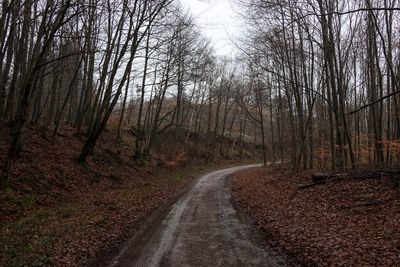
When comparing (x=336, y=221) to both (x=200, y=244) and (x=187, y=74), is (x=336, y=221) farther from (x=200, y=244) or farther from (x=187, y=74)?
(x=187, y=74)

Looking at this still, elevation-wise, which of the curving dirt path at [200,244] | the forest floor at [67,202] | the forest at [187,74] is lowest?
the curving dirt path at [200,244]

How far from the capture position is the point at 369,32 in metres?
12.0

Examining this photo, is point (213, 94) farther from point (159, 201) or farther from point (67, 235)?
point (67, 235)

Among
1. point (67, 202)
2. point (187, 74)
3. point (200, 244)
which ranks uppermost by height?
point (187, 74)

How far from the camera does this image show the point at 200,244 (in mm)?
5602

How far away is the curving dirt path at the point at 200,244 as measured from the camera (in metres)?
4.73

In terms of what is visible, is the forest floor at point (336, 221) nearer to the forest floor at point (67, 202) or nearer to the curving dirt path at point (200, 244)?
the curving dirt path at point (200, 244)

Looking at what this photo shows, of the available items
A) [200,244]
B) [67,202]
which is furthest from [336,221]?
[67,202]

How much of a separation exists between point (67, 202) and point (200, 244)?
21.5 ft

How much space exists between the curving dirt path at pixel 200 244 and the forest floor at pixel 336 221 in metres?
0.61

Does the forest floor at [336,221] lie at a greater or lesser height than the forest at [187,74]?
lesser

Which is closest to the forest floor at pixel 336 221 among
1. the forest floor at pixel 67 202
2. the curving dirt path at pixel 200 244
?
the curving dirt path at pixel 200 244

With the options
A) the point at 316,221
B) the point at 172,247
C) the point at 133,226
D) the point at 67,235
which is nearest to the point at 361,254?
the point at 316,221

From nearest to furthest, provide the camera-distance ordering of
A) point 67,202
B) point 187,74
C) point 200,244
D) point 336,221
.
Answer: point 200,244
point 336,221
point 67,202
point 187,74
